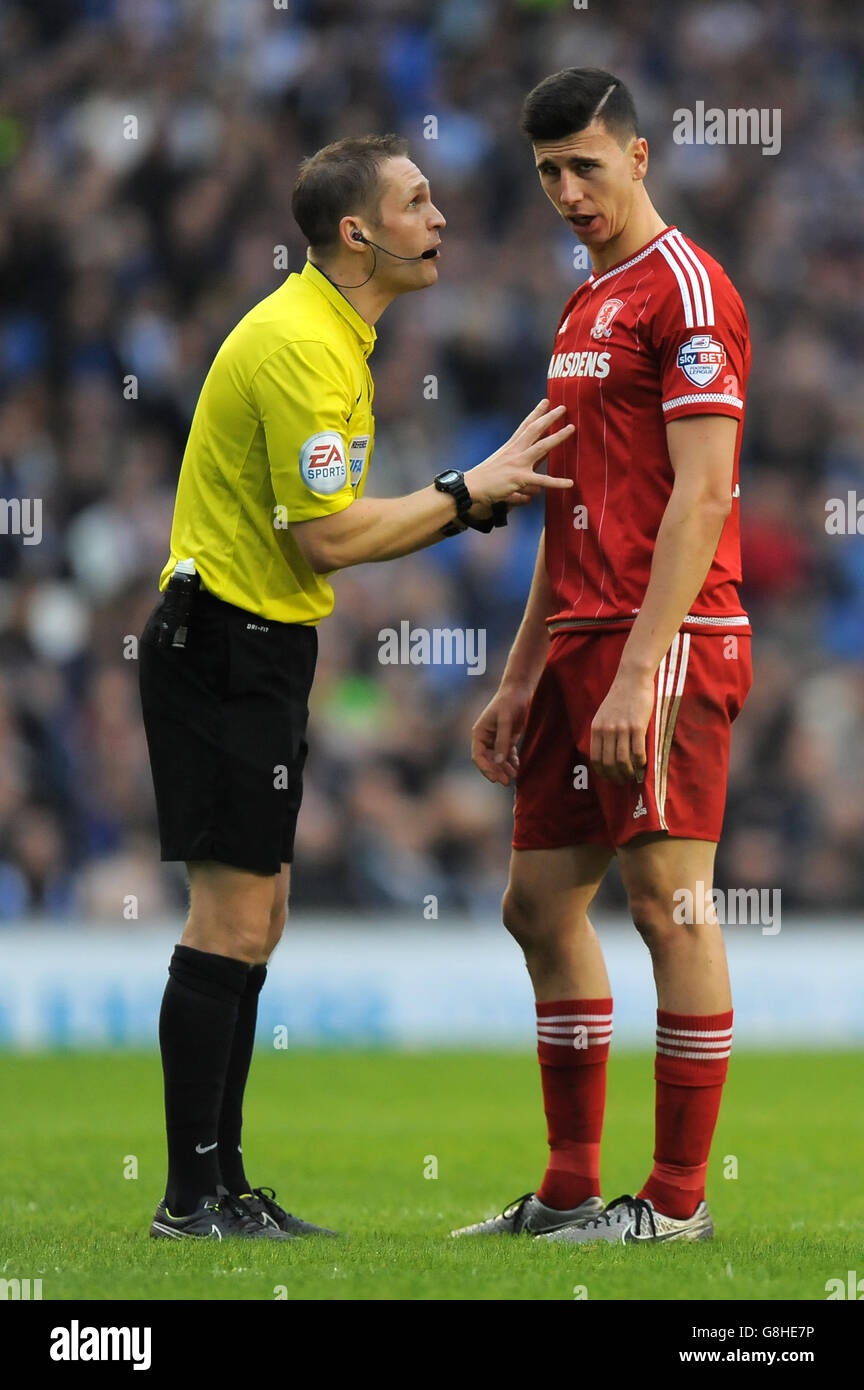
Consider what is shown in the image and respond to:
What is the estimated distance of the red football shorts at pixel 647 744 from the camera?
14.3 feet

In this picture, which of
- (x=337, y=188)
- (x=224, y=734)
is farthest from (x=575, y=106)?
(x=224, y=734)

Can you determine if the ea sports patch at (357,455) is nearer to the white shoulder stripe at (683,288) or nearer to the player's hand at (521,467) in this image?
the player's hand at (521,467)

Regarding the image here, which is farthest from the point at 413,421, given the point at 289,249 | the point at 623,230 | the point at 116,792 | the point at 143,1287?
the point at 143,1287

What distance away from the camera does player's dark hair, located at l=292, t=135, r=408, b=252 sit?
4637 mm

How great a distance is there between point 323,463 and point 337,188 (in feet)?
2.36

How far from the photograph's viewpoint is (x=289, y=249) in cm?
1268

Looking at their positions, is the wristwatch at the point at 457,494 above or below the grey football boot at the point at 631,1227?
above

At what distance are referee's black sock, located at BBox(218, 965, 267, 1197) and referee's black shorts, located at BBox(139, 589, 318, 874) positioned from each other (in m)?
0.39

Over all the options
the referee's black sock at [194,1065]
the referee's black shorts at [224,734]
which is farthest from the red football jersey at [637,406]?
the referee's black sock at [194,1065]

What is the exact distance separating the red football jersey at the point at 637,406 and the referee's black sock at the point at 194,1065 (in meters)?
1.15

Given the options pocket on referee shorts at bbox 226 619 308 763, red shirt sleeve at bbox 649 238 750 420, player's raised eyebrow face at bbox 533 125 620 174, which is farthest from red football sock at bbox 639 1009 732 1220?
player's raised eyebrow face at bbox 533 125 620 174

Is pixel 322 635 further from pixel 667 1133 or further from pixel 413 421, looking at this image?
pixel 667 1133

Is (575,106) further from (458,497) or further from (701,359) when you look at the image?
(458,497)

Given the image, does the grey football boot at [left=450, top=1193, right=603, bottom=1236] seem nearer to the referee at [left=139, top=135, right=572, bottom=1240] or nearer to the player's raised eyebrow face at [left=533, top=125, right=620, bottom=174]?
the referee at [left=139, top=135, right=572, bottom=1240]
